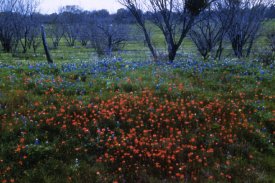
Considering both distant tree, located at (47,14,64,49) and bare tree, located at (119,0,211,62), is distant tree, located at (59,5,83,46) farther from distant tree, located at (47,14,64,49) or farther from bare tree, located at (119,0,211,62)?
bare tree, located at (119,0,211,62)

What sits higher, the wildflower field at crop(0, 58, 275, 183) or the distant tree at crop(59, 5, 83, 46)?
the distant tree at crop(59, 5, 83, 46)

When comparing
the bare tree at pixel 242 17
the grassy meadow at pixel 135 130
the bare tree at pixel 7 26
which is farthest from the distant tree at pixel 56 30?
the grassy meadow at pixel 135 130

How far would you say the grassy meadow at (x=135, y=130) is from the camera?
17.8ft

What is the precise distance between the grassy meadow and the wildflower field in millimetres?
24

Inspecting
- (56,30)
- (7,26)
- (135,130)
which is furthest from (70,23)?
(135,130)

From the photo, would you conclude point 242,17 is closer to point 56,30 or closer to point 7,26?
point 7,26

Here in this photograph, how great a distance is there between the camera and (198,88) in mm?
9742

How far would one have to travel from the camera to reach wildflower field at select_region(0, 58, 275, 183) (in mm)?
5426

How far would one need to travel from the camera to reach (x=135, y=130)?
6.92 metres

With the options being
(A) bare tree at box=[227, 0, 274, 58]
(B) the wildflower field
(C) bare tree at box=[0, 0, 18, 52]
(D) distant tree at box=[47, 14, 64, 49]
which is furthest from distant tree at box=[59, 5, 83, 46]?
(B) the wildflower field

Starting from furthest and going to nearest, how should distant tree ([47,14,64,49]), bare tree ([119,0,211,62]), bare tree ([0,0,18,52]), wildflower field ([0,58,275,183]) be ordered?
distant tree ([47,14,64,49]) → bare tree ([0,0,18,52]) → bare tree ([119,0,211,62]) → wildflower field ([0,58,275,183])

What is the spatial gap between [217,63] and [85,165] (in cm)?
1034

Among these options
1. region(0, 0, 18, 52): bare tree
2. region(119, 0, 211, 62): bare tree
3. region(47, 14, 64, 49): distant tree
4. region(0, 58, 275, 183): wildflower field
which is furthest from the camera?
region(47, 14, 64, 49): distant tree

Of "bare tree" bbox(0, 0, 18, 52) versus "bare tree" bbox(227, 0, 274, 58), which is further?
"bare tree" bbox(0, 0, 18, 52)
